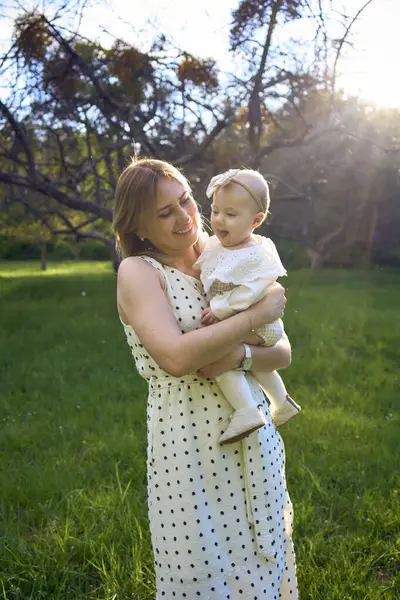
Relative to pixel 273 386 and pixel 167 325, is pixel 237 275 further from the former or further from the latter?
pixel 273 386

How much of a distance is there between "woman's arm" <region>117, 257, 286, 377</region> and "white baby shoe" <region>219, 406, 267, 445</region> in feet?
0.55

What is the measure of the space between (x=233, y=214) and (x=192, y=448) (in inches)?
25.2

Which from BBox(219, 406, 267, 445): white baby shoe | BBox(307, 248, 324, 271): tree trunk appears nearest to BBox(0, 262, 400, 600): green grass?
BBox(219, 406, 267, 445): white baby shoe

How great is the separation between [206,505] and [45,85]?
560 centimetres

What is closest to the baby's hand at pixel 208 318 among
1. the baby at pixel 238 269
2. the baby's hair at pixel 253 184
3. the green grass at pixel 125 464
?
the baby at pixel 238 269

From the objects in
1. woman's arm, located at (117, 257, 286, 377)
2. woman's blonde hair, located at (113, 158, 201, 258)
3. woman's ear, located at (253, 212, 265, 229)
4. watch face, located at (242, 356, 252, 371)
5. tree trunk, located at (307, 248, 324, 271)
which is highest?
woman's blonde hair, located at (113, 158, 201, 258)

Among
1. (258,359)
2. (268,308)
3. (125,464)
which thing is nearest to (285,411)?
(258,359)

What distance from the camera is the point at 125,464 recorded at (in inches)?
154

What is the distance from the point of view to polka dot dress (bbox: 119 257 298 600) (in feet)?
5.54

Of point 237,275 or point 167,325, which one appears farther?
point 237,275

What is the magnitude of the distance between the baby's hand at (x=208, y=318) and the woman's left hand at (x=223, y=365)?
96 millimetres

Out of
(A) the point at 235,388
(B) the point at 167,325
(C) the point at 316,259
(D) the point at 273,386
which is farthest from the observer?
(C) the point at 316,259

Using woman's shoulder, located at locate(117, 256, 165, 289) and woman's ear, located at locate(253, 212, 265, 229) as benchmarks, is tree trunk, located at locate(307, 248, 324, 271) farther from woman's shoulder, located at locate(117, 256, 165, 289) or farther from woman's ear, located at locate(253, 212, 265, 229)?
woman's shoulder, located at locate(117, 256, 165, 289)

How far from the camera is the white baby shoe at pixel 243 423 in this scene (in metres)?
1.64
